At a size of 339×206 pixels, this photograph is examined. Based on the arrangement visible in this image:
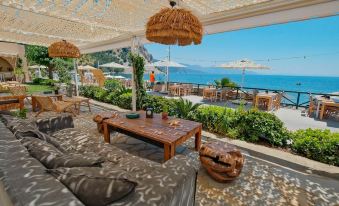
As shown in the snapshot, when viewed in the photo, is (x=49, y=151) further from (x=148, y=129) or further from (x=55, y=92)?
(x=55, y=92)

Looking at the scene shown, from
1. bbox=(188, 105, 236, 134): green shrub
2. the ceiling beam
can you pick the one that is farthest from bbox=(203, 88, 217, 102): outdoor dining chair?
the ceiling beam

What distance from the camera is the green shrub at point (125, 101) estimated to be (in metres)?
6.51

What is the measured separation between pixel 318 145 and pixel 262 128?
2.89ft

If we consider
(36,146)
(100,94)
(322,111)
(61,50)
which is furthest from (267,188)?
(100,94)

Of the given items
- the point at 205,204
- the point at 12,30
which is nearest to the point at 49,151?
the point at 205,204

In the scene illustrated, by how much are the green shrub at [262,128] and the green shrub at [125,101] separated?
401cm

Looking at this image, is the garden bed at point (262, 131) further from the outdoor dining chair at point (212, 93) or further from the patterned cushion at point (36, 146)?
the outdoor dining chair at point (212, 93)

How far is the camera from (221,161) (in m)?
2.45

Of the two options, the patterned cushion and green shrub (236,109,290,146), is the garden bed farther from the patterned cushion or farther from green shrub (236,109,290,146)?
the patterned cushion

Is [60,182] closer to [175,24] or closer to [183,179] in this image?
[183,179]

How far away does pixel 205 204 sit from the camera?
2107mm

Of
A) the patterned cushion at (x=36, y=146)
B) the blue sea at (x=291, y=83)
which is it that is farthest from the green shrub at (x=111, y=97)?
the blue sea at (x=291, y=83)

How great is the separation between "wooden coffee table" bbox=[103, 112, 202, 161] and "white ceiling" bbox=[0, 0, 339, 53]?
6.46 ft

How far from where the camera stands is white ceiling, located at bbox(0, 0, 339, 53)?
9.89 ft
